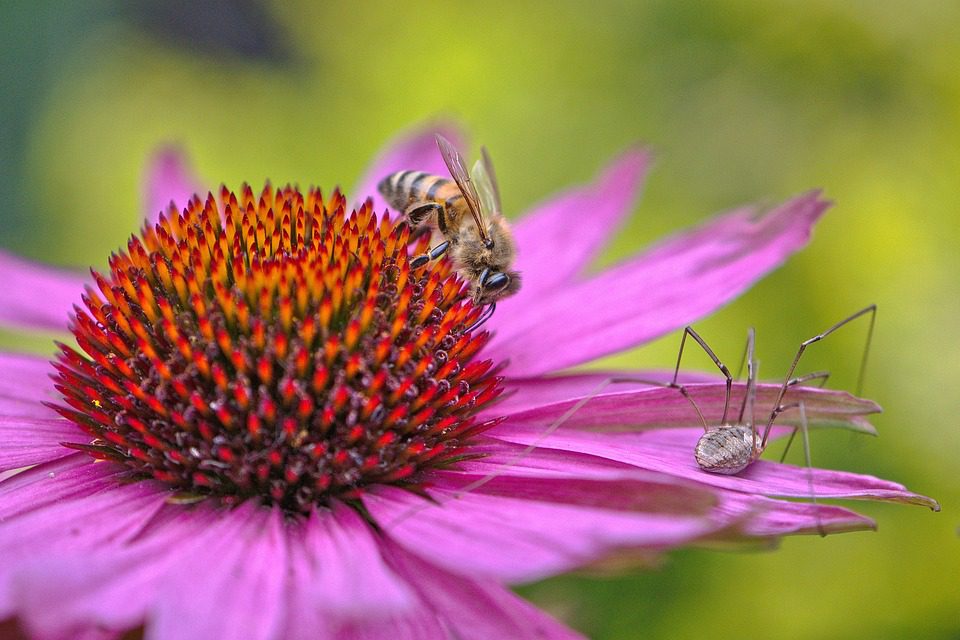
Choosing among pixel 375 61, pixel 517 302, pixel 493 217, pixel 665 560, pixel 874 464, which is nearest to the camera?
pixel 665 560

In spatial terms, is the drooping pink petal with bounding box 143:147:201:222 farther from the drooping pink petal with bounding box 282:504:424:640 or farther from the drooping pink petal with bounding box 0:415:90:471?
the drooping pink petal with bounding box 282:504:424:640

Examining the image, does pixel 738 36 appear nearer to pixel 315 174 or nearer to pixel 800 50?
pixel 800 50

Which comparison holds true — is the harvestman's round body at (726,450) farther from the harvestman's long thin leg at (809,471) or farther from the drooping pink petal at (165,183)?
the drooping pink petal at (165,183)

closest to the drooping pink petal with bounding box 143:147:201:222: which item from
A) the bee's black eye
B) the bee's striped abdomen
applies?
the bee's striped abdomen

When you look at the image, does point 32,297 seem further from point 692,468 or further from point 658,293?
point 692,468

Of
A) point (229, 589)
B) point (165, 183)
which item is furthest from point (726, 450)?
point (165, 183)

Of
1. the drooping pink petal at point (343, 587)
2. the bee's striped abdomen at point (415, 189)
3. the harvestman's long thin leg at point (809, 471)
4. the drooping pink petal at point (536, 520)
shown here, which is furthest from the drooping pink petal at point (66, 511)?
the harvestman's long thin leg at point (809, 471)

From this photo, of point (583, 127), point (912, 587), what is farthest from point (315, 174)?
point (912, 587)
